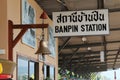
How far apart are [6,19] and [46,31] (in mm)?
4569

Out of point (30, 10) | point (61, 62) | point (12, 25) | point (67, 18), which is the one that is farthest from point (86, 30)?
point (61, 62)

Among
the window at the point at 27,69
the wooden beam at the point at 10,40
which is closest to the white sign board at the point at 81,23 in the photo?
the window at the point at 27,69

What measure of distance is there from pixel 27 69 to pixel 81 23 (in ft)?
5.47

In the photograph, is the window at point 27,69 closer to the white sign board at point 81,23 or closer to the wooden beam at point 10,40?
the white sign board at point 81,23

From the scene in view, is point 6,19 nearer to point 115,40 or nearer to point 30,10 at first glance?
point 30,10

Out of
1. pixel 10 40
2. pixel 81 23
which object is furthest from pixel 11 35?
pixel 81 23

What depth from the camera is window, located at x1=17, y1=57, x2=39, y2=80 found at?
6.65 m

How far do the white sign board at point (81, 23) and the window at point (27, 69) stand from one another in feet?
3.26

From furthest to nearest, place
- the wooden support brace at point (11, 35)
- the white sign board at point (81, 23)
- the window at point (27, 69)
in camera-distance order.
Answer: the white sign board at point (81, 23)
the window at point (27, 69)
the wooden support brace at point (11, 35)

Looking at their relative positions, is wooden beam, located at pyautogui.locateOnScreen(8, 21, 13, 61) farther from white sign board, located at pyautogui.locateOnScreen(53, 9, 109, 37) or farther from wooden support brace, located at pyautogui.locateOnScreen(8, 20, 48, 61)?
white sign board, located at pyautogui.locateOnScreen(53, 9, 109, 37)

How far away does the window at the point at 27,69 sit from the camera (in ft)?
21.8

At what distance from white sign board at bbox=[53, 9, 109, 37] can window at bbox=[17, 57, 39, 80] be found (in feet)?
3.26

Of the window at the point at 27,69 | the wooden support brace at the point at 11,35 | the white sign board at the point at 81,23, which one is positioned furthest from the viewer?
the white sign board at the point at 81,23

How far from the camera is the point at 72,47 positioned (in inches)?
641
